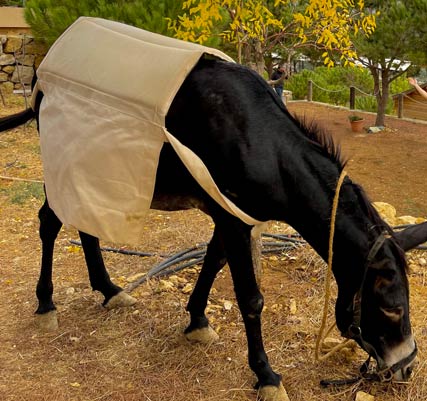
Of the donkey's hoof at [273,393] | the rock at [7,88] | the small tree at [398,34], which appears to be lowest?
the rock at [7,88]

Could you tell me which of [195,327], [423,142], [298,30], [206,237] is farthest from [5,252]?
[423,142]

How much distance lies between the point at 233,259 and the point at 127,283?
158 cm

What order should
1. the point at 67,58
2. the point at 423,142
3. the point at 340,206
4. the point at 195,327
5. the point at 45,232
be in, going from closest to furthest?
1. the point at 340,206
2. the point at 67,58
3. the point at 195,327
4. the point at 45,232
5. the point at 423,142

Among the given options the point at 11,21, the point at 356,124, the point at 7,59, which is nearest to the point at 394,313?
the point at 356,124

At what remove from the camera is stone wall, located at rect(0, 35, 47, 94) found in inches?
493

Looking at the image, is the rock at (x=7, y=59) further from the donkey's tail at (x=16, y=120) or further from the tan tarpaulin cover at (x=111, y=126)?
the tan tarpaulin cover at (x=111, y=126)

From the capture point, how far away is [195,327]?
10.5ft

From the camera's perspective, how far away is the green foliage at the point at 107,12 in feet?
30.5

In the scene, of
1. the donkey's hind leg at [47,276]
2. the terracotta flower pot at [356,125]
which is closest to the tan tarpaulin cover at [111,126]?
the donkey's hind leg at [47,276]

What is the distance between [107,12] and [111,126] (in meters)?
7.49

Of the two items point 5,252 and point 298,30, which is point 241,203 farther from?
point 5,252

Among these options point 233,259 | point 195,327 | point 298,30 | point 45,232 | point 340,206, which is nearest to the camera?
point 340,206

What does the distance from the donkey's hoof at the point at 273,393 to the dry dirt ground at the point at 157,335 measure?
82 mm

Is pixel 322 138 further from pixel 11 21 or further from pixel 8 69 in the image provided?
pixel 11 21
